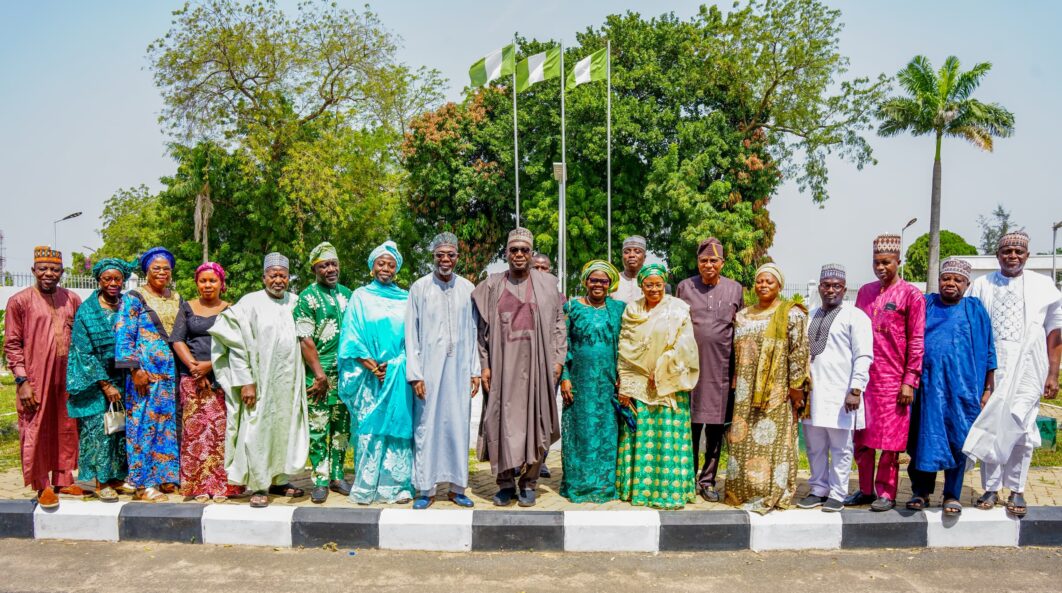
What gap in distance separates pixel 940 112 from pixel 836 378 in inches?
1058

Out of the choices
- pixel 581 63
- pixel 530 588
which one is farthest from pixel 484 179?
pixel 530 588

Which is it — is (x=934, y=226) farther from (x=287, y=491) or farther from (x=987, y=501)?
(x=287, y=491)

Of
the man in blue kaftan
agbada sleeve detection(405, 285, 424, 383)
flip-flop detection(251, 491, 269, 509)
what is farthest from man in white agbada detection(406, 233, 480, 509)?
the man in blue kaftan

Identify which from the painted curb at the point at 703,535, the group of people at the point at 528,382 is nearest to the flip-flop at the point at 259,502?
the group of people at the point at 528,382

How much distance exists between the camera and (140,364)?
5.04 metres

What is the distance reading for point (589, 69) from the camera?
1888cm

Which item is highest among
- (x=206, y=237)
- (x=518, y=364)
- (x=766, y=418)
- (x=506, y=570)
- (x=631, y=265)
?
(x=206, y=237)

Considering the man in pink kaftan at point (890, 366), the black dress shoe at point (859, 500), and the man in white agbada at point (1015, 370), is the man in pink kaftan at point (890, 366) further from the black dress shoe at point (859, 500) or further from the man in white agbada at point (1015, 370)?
the man in white agbada at point (1015, 370)

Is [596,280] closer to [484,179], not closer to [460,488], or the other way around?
[460,488]

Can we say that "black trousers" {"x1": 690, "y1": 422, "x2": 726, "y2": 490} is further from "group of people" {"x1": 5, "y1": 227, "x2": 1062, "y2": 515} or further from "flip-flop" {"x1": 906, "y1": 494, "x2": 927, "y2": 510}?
"flip-flop" {"x1": 906, "y1": 494, "x2": 927, "y2": 510}

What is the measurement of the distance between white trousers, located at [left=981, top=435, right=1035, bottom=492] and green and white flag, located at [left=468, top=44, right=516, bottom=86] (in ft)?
49.4

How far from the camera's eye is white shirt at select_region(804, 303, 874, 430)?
15.4 ft

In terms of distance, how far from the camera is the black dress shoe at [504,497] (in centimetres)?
502

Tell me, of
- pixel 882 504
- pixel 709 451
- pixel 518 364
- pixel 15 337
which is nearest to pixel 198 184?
pixel 15 337
